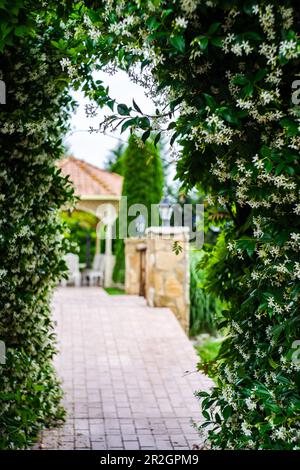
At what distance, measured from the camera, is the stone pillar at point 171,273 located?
32.3 feet

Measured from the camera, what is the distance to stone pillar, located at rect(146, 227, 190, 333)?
986cm

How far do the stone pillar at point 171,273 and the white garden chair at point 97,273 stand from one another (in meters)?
6.33

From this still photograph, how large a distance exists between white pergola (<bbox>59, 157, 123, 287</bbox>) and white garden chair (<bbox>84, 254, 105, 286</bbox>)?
158mm

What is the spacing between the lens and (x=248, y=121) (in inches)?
110

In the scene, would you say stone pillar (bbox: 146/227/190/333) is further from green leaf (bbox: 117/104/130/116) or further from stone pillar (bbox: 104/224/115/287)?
green leaf (bbox: 117/104/130/116)

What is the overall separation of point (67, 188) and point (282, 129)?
225 centimetres

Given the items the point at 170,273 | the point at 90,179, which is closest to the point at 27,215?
the point at 170,273

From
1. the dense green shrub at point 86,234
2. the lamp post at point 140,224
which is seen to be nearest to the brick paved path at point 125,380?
the lamp post at point 140,224

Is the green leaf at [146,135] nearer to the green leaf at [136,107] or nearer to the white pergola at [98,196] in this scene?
the green leaf at [136,107]

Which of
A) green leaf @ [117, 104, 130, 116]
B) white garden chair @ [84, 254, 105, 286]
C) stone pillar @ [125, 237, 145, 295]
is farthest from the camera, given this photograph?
white garden chair @ [84, 254, 105, 286]

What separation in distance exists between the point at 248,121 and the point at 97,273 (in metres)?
13.7

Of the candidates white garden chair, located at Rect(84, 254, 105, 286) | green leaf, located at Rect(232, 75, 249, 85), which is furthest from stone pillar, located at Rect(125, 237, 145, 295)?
green leaf, located at Rect(232, 75, 249, 85)
